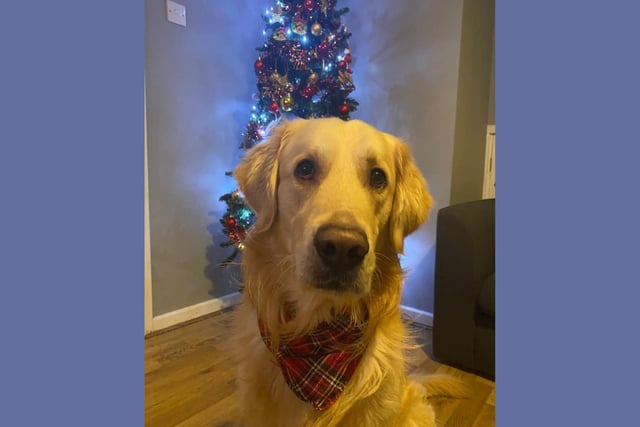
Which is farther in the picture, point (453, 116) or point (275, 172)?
point (453, 116)

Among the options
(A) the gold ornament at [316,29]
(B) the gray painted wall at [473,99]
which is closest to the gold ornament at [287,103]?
(A) the gold ornament at [316,29]

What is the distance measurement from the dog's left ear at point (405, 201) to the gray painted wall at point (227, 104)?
5.70 ft

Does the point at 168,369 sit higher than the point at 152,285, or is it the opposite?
the point at 152,285

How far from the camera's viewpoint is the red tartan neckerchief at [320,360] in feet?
4.03

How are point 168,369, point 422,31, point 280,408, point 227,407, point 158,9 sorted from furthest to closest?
point 422,31
point 158,9
point 168,369
point 227,407
point 280,408

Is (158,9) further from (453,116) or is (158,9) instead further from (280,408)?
(280,408)

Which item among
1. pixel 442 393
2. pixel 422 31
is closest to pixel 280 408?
pixel 442 393

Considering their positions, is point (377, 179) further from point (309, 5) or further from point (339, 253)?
point (309, 5)

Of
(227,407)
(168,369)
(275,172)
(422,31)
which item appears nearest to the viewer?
(275,172)

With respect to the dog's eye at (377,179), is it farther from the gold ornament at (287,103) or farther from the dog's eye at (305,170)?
the gold ornament at (287,103)

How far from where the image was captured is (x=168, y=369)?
244 cm

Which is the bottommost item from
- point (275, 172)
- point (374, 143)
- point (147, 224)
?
point (147, 224)

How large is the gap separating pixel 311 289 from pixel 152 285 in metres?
2.18

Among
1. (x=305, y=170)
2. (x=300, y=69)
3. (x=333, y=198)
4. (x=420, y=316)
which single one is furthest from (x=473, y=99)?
(x=333, y=198)
